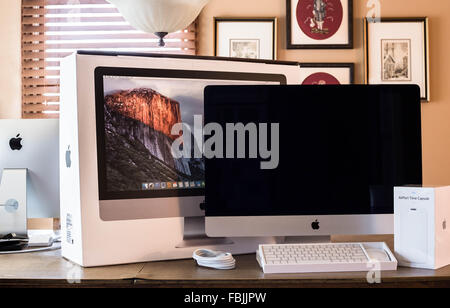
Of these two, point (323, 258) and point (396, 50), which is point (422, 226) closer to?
point (323, 258)

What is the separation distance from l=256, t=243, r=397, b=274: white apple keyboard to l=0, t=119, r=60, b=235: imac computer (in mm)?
835

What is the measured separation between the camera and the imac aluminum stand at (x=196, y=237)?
56.7 inches

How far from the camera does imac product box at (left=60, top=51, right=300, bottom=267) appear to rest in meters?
1.35

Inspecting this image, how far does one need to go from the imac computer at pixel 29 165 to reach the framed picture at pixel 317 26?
1925 millimetres

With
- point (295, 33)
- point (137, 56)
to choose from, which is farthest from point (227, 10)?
point (137, 56)

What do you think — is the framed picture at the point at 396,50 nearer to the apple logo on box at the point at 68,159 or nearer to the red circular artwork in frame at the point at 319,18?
the red circular artwork in frame at the point at 319,18

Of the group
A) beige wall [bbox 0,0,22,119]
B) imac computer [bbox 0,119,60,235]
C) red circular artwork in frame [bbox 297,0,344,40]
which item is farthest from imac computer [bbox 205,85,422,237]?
beige wall [bbox 0,0,22,119]

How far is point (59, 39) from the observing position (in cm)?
337

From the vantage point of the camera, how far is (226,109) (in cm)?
138

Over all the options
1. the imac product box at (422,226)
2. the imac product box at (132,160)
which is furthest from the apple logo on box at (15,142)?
the imac product box at (422,226)

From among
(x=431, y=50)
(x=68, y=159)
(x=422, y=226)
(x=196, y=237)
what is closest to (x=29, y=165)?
(x=68, y=159)

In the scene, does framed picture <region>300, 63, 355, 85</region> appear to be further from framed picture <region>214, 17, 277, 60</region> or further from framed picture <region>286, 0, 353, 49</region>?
framed picture <region>214, 17, 277, 60</region>

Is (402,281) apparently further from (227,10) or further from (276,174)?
(227,10)

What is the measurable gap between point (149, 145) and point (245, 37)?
2.01 metres
